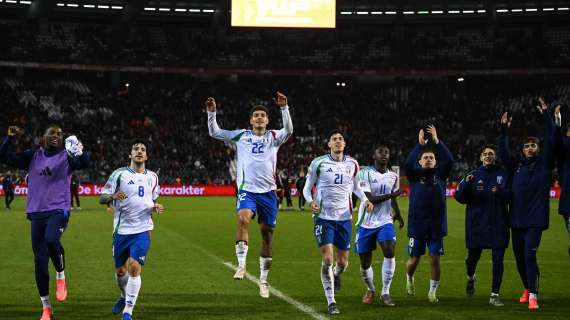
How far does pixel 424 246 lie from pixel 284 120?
2800 mm

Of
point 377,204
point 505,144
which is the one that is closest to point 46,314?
point 377,204

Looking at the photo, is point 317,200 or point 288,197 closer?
point 317,200

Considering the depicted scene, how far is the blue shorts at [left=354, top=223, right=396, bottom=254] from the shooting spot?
38.5 ft

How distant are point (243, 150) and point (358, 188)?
1842mm

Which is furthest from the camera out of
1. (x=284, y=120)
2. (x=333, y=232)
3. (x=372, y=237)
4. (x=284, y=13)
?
(x=284, y=13)

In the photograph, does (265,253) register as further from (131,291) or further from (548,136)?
(548,136)

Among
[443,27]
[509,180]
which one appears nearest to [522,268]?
[509,180]

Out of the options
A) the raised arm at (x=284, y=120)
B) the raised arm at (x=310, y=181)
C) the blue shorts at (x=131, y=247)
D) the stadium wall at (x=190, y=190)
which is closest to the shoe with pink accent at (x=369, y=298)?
the raised arm at (x=310, y=181)

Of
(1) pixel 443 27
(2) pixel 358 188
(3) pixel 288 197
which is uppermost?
(1) pixel 443 27

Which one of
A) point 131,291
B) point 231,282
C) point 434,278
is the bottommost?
point 231,282

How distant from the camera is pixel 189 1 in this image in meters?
62.9

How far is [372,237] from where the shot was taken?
1186cm

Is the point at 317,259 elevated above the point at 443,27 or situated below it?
below

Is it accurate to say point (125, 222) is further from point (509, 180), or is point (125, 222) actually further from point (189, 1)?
point (189, 1)
